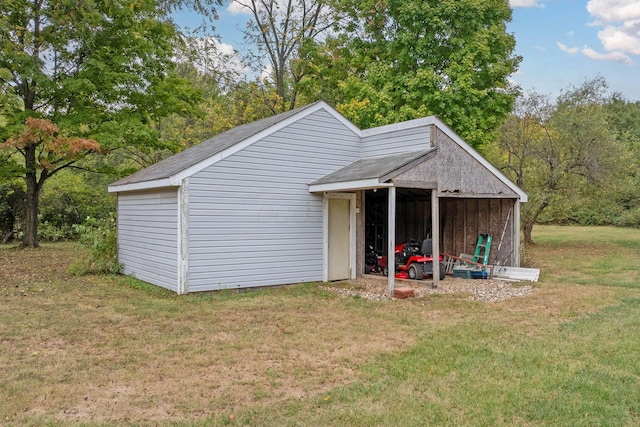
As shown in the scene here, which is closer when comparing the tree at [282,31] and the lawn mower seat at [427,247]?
the lawn mower seat at [427,247]

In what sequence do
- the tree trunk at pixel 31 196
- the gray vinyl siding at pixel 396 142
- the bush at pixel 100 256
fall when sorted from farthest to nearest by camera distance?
the tree trunk at pixel 31 196, the bush at pixel 100 256, the gray vinyl siding at pixel 396 142

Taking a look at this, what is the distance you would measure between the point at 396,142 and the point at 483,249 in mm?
4067

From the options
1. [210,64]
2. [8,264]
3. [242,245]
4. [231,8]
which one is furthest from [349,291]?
[231,8]

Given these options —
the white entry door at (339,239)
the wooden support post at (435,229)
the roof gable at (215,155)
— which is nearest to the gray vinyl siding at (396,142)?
the roof gable at (215,155)

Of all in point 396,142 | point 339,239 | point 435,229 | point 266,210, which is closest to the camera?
point 435,229

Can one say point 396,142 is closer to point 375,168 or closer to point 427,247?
point 375,168

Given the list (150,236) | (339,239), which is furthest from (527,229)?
(150,236)

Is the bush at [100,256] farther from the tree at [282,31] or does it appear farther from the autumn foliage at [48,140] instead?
the tree at [282,31]

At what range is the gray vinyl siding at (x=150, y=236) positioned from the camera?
9008 millimetres

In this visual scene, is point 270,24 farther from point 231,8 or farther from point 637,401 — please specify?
point 637,401

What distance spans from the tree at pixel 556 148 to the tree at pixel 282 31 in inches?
405

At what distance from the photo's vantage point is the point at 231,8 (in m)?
23.8

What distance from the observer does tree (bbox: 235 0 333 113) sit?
905 inches

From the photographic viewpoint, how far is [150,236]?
998 cm
